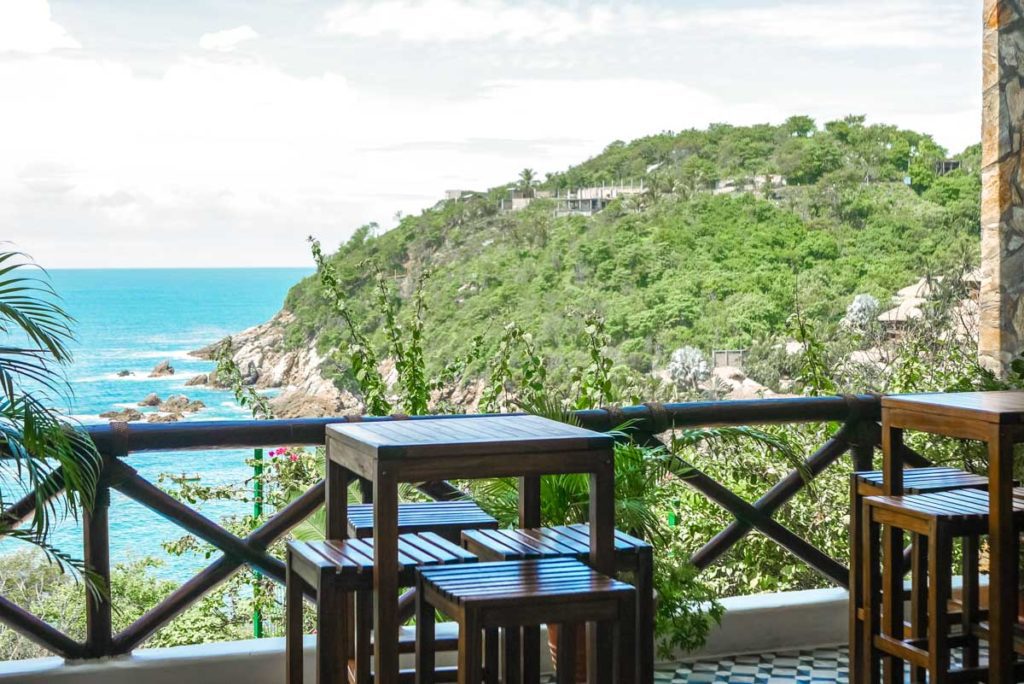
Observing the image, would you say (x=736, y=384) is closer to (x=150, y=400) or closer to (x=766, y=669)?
(x=766, y=669)

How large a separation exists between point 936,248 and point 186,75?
678 inches

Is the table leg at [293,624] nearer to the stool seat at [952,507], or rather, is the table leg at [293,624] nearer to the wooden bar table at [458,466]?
the wooden bar table at [458,466]

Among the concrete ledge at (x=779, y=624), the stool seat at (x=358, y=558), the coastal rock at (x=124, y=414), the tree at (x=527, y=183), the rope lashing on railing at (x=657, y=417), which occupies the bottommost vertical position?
the coastal rock at (x=124, y=414)

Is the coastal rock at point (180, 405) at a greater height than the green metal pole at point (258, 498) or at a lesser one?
lesser

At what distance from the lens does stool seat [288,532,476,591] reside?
234 cm

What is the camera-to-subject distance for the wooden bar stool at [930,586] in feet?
8.96

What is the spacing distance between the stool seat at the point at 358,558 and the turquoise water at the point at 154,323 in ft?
65.7

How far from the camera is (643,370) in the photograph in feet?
57.8

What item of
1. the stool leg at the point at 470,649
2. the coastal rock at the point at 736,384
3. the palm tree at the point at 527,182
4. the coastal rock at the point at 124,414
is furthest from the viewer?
Answer: the coastal rock at the point at 124,414

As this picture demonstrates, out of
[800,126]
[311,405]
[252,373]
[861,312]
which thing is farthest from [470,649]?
[800,126]

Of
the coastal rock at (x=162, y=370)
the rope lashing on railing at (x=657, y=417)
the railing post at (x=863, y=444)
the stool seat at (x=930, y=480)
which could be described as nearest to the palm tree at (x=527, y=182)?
the coastal rock at (x=162, y=370)

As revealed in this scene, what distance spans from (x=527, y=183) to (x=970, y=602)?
18.4 metres

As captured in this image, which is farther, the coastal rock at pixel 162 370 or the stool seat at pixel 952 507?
the coastal rock at pixel 162 370

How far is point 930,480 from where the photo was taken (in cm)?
317
